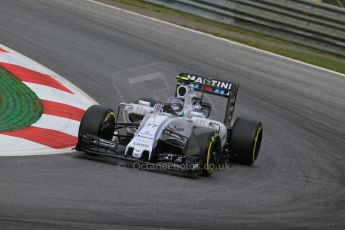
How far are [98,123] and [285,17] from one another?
10550 mm

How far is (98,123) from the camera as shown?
30.3 feet

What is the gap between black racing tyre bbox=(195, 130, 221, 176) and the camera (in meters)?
8.87

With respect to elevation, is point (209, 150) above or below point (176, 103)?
below

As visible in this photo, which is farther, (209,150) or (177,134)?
(177,134)

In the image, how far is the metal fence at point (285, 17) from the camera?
18.5m

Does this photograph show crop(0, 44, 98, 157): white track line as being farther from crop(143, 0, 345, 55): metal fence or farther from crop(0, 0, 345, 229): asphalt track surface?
crop(143, 0, 345, 55): metal fence

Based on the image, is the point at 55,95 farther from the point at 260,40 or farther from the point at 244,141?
the point at 260,40

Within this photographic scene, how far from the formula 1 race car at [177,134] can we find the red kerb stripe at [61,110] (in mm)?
665

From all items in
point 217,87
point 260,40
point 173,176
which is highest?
point 217,87

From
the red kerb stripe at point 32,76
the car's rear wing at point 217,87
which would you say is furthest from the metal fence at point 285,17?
the car's rear wing at point 217,87

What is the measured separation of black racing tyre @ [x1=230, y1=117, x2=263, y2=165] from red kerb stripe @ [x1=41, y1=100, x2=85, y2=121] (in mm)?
2037

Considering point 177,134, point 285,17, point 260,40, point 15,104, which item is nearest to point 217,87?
point 177,134

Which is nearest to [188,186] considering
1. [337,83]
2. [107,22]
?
[337,83]

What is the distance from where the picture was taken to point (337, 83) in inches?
617
